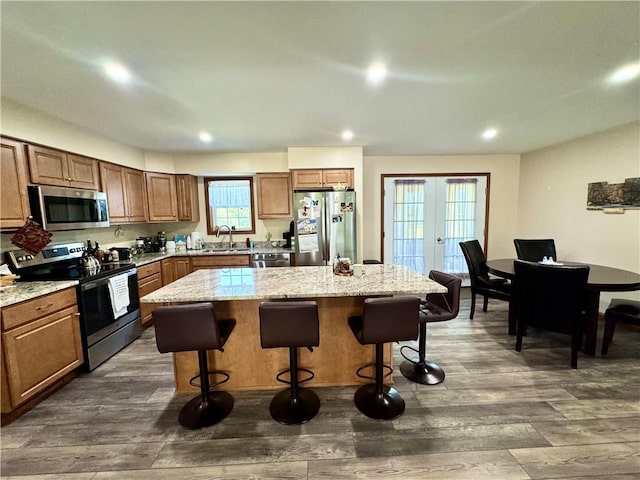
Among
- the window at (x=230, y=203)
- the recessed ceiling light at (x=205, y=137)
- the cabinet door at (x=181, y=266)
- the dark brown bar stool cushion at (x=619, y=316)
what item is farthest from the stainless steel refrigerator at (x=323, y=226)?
the dark brown bar stool cushion at (x=619, y=316)

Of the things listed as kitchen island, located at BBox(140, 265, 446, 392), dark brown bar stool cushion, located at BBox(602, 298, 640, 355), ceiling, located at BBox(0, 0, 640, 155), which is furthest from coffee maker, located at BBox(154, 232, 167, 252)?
dark brown bar stool cushion, located at BBox(602, 298, 640, 355)

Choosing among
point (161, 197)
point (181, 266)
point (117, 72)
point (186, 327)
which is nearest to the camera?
point (186, 327)

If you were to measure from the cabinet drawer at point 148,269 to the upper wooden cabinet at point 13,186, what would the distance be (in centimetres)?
123

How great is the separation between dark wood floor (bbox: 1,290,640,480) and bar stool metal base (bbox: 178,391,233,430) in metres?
0.06

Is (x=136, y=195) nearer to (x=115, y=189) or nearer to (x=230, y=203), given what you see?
(x=115, y=189)

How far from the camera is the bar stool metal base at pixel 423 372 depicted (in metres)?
2.38

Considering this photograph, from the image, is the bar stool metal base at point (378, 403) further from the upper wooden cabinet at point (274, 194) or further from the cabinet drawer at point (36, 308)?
the upper wooden cabinet at point (274, 194)

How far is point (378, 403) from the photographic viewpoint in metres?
2.07

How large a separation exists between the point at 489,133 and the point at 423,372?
3.11 meters

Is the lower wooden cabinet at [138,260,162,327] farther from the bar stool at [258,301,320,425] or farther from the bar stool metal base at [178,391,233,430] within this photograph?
the bar stool at [258,301,320,425]

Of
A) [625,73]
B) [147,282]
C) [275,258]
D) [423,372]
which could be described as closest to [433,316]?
[423,372]

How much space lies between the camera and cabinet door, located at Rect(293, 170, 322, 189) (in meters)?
4.29

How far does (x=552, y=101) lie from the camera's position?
2572mm

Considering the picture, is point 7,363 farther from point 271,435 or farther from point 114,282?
point 271,435
